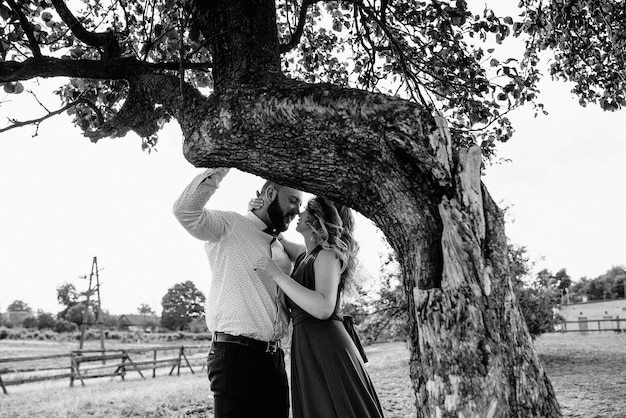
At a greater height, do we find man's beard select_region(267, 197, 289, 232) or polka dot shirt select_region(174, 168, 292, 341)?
man's beard select_region(267, 197, 289, 232)

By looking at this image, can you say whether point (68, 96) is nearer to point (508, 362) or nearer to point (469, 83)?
point (469, 83)

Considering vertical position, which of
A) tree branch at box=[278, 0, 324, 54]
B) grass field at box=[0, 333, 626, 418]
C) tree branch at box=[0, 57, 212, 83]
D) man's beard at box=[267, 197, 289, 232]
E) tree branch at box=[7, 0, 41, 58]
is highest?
tree branch at box=[278, 0, 324, 54]

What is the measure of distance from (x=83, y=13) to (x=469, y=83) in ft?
17.6

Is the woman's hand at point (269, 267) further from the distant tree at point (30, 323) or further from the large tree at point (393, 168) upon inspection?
the distant tree at point (30, 323)

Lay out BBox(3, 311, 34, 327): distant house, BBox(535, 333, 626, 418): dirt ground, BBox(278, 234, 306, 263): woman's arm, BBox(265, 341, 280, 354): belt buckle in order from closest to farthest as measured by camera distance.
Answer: BBox(265, 341, 280, 354): belt buckle
BBox(278, 234, 306, 263): woman's arm
BBox(535, 333, 626, 418): dirt ground
BBox(3, 311, 34, 327): distant house

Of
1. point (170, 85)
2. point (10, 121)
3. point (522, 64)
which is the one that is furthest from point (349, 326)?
point (522, 64)

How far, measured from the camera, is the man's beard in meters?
3.92

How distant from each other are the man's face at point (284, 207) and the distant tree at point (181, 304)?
69.1 metres

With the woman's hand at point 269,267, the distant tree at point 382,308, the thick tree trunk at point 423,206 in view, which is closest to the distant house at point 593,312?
the distant tree at point 382,308

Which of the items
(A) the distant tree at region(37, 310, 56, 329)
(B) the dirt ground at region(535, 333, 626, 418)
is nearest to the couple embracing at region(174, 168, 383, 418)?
A: (B) the dirt ground at region(535, 333, 626, 418)

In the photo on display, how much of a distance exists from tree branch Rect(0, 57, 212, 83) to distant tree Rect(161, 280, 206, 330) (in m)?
68.2

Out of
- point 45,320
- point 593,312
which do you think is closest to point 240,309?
point 45,320

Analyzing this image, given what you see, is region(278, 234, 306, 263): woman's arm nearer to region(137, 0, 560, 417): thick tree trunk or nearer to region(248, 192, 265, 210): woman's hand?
region(248, 192, 265, 210): woman's hand

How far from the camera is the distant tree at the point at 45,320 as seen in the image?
6159 centimetres
